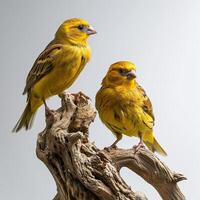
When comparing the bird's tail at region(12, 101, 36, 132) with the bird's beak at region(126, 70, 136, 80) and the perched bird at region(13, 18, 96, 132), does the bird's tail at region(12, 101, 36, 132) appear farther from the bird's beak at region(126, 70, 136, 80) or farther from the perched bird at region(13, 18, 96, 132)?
the bird's beak at region(126, 70, 136, 80)

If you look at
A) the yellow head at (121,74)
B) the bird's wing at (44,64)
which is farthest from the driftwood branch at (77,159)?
the yellow head at (121,74)

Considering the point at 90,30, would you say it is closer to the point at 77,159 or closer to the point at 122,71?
the point at 122,71

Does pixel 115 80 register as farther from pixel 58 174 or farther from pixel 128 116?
pixel 58 174

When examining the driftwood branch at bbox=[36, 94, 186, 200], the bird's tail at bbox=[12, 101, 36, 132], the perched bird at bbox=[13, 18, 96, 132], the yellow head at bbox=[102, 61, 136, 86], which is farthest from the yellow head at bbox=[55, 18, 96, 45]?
the bird's tail at bbox=[12, 101, 36, 132]

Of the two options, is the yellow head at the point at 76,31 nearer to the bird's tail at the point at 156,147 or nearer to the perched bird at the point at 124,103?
the perched bird at the point at 124,103

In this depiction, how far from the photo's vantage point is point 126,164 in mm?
3768

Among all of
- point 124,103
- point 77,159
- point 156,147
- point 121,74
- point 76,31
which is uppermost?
point 76,31

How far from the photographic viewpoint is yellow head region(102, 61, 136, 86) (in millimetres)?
3674

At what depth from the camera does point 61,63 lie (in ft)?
11.6

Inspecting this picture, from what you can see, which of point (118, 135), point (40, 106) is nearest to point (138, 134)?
point (118, 135)

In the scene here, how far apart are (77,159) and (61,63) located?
701 mm

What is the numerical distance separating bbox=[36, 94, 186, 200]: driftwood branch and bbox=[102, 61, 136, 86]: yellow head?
0.38 m

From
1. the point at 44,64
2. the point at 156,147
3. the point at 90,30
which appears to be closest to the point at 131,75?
the point at 90,30

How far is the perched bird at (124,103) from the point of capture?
3715 mm
